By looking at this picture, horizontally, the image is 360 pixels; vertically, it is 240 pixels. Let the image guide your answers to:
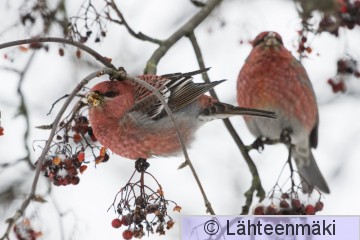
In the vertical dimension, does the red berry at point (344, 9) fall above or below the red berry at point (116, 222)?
above

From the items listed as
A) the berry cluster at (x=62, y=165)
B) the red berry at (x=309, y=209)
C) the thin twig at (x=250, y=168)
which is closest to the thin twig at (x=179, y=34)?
the thin twig at (x=250, y=168)

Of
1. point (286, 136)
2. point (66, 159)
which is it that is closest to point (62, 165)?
point (66, 159)

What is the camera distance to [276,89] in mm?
3857

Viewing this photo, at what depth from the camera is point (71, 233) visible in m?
3.50

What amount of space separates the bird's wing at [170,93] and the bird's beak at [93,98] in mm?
358

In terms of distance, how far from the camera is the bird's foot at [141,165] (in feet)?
9.02

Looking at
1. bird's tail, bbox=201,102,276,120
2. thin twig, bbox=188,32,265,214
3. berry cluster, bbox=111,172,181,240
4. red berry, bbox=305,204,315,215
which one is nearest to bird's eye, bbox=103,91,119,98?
berry cluster, bbox=111,172,181,240

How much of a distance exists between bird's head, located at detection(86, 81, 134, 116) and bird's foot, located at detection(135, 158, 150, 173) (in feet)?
0.66

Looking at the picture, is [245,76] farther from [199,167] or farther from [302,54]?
[199,167]

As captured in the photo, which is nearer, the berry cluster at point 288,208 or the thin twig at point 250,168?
the berry cluster at point 288,208

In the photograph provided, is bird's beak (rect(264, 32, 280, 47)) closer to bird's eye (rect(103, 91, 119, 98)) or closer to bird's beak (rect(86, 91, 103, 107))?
bird's eye (rect(103, 91, 119, 98))

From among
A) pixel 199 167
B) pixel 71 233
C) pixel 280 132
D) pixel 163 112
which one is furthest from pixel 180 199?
pixel 163 112

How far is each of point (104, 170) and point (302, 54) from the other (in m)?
2.19

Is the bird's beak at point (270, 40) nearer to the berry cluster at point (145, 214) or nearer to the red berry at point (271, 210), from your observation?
the red berry at point (271, 210)
